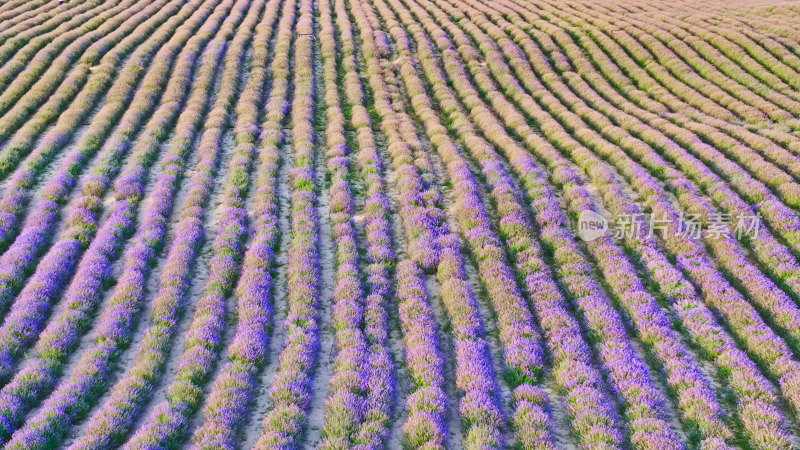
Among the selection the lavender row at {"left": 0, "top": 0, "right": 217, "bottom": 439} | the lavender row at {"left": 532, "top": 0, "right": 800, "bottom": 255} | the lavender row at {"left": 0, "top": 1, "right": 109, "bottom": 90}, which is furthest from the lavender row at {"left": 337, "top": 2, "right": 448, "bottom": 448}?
the lavender row at {"left": 0, "top": 1, "right": 109, "bottom": 90}

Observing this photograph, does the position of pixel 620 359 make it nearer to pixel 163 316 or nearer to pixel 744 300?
pixel 744 300

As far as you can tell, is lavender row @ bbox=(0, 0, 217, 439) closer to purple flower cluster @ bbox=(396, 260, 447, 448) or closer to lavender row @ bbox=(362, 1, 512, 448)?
purple flower cluster @ bbox=(396, 260, 447, 448)

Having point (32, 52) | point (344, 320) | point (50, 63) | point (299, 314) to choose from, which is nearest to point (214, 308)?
point (299, 314)

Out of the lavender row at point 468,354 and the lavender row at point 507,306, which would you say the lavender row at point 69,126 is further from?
the lavender row at point 507,306

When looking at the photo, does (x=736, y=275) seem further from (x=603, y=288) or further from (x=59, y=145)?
(x=59, y=145)

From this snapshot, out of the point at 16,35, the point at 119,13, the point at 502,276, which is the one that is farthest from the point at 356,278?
the point at 119,13
